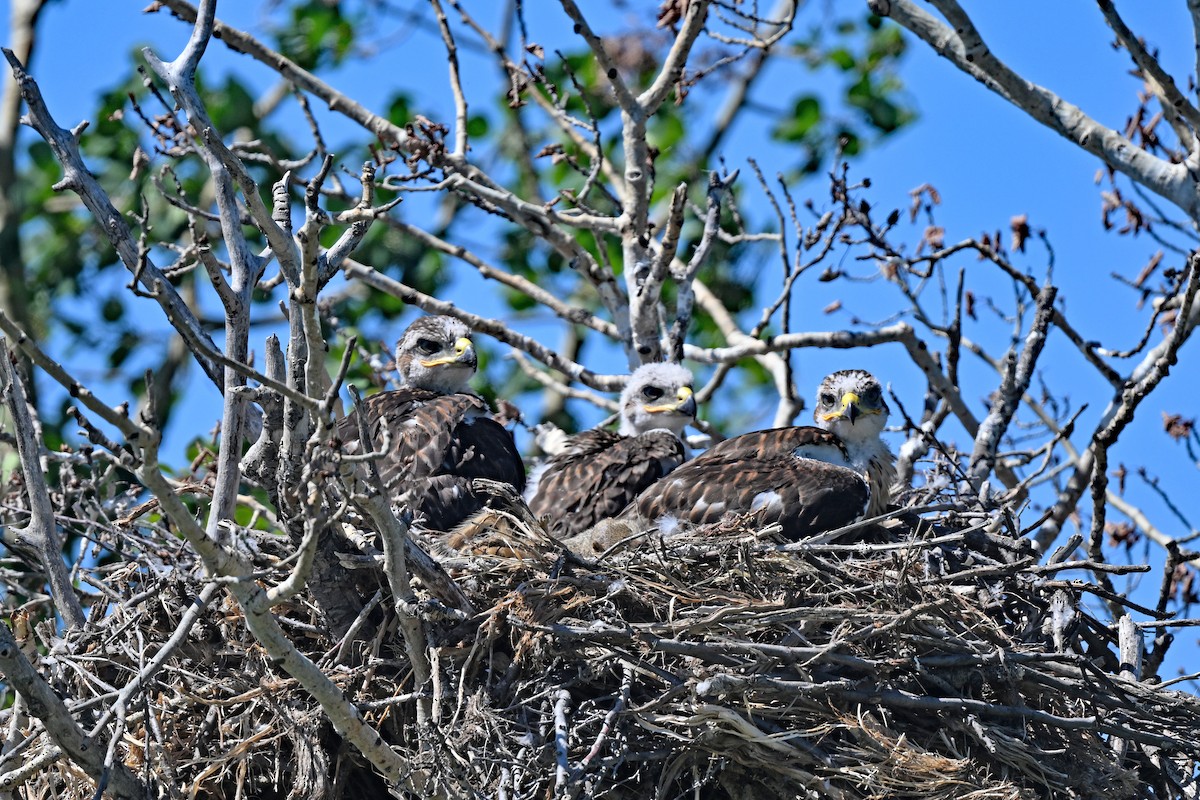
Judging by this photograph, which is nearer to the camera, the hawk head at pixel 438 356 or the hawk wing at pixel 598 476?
the hawk wing at pixel 598 476

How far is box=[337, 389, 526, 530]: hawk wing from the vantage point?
5.97 metres

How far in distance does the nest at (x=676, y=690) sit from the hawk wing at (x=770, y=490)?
618 millimetres

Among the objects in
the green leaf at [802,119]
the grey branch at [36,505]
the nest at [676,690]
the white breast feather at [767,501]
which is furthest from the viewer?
the green leaf at [802,119]

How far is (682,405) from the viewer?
6.95 m

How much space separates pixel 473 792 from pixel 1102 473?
9.61ft

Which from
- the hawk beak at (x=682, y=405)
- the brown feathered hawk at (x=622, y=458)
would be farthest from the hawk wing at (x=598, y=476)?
the hawk beak at (x=682, y=405)

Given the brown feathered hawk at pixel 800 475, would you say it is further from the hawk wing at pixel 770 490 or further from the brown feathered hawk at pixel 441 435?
the brown feathered hawk at pixel 441 435

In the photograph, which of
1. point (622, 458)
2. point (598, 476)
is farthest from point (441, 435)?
point (622, 458)

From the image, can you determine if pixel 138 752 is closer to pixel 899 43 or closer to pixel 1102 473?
pixel 1102 473

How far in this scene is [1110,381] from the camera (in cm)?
669

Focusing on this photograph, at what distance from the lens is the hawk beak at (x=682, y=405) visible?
22.7ft

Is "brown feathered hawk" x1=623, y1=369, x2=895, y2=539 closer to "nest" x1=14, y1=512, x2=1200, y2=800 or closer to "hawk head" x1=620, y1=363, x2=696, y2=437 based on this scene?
"hawk head" x1=620, y1=363, x2=696, y2=437

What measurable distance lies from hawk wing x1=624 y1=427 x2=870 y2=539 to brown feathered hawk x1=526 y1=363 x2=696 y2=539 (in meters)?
0.25

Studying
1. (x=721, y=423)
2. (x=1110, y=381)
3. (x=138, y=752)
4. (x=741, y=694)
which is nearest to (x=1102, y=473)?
(x=1110, y=381)
